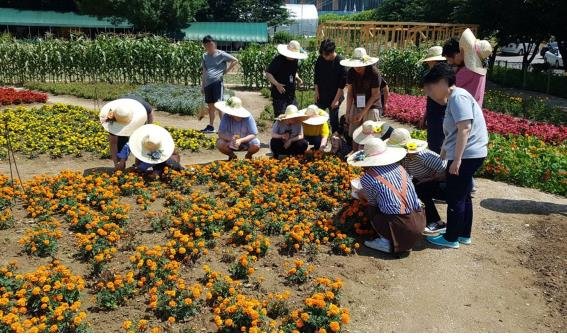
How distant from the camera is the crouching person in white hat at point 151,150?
6691mm

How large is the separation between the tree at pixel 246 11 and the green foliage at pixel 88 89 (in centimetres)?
3331

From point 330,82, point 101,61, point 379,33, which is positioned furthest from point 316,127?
point 379,33

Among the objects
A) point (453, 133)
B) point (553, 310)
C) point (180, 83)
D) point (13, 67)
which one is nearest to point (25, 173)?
point (453, 133)

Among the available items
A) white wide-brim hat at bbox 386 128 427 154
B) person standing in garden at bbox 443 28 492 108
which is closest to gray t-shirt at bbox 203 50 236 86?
person standing in garden at bbox 443 28 492 108

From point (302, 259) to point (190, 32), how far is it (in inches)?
1589

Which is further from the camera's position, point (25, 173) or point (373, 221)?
point (25, 173)

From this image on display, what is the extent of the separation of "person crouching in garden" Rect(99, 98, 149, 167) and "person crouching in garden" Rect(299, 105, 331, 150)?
2.34 meters

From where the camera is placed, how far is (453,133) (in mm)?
5160

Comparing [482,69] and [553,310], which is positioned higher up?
[482,69]

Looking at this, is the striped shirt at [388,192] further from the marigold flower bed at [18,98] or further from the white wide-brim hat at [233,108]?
the marigold flower bed at [18,98]

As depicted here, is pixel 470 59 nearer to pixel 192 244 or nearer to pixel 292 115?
pixel 292 115

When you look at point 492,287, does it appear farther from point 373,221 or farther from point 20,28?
point 20,28

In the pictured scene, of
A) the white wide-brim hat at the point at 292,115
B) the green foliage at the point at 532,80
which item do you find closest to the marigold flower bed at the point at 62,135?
the white wide-brim hat at the point at 292,115

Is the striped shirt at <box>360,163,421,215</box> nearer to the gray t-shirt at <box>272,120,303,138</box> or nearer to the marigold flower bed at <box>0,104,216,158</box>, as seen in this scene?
the gray t-shirt at <box>272,120,303,138</box>
